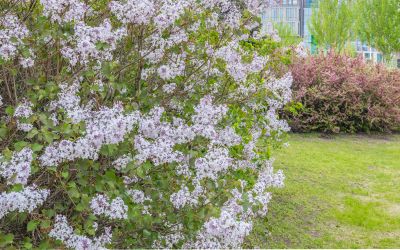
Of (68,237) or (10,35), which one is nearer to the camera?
(68,237)

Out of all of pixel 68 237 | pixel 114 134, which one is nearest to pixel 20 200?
pixel 68 237

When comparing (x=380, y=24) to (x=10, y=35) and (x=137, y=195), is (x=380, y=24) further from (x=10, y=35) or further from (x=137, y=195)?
(x=10, y=35)

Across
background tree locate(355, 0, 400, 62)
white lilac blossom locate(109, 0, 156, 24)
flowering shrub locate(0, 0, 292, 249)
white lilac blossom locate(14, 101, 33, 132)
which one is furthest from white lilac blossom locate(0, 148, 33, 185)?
background tree locate(355, 0, 400, 62)

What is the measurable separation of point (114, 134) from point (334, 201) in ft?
15.3

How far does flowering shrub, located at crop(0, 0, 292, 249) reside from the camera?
2.21 metres

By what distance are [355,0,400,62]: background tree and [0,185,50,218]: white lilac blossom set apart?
24711mm

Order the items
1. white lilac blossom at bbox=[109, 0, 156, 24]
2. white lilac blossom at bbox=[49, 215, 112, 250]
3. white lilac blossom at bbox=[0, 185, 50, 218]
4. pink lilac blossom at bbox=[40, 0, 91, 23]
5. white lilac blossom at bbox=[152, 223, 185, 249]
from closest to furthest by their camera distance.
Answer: white lilac blossom at bbox=[0, 185, 50, 218], white lilac blossom at bbox=[49, 215, 112, 250], pink lilac blossom at bbox=[40, 0, 91, 23], white lilac blossom at bbox=[109, 0, 156, 24], white lilac blossom at bbox=[152, 223, 185, 249]

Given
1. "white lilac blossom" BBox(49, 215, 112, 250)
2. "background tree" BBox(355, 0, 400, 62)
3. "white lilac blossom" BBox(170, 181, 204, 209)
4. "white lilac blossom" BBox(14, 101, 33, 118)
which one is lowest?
"white lilac blossom" BBox(49, 215, 112, 250)

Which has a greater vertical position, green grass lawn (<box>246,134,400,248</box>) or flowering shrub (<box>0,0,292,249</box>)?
flowering shrub (<box>0,0,292,249</box>)

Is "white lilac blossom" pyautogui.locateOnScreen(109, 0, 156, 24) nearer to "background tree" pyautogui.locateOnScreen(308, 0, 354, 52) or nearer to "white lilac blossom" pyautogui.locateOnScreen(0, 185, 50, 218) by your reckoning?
"white lilac blossom" pyautogui.locateOnScreen(0, 185, 50, 218)

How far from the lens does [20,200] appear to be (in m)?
2.04

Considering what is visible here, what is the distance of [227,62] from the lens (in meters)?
3.27

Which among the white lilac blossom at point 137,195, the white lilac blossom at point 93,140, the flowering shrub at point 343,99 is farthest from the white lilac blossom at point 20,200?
the flowering shrub at point 343,99

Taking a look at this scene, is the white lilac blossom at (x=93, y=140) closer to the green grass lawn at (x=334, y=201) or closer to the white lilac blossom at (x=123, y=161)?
the white lilac blossom at (x=123, y=161)
